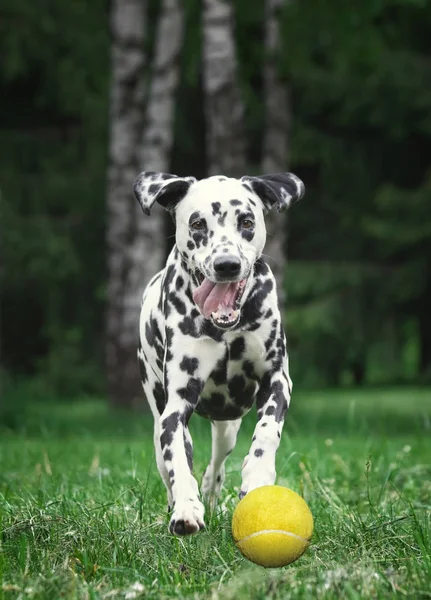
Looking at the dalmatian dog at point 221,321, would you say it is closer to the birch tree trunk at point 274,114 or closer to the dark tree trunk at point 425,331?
the birch tree trunk at point 274,114

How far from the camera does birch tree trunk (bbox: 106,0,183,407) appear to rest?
1257cm

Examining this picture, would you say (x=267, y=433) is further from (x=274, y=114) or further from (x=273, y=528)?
(x=274, y=114)

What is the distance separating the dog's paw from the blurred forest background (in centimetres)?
875

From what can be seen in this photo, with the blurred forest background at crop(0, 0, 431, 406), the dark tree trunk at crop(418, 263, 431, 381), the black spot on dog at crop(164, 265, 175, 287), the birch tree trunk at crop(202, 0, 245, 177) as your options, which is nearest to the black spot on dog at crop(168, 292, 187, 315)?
the black spot on dog at crop(164, 265, 175, 287)

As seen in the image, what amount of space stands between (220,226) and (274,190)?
40 centimetres

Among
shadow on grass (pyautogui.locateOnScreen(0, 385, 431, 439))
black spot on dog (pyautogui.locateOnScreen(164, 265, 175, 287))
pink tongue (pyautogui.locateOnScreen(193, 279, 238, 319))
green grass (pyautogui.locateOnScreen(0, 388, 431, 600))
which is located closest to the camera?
green grass (pyautogui.locateOnScreen(0, 388, 431, 600))

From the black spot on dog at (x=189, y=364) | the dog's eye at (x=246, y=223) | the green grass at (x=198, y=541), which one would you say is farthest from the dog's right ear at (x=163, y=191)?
the green grass at (x=198, y=541)

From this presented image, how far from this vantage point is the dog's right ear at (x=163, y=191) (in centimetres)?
458

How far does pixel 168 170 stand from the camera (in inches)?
709

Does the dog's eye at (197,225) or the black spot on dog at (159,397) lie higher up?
the dog's eye at (197,225)

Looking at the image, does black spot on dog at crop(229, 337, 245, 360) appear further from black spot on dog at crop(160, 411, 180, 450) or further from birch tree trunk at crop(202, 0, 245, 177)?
birch tree trunk at crop(202, 0, 245, 177)

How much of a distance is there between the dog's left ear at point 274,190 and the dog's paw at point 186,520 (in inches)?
56.8

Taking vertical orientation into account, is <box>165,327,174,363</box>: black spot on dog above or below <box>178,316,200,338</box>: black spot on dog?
below

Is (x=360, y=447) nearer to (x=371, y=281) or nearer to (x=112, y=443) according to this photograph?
(x=112, y=443)
